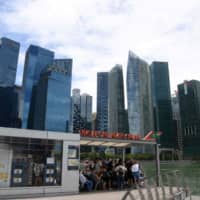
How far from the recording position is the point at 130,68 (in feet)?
419

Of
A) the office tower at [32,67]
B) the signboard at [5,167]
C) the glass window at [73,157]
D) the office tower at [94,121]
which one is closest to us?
the signboard at [5,167]

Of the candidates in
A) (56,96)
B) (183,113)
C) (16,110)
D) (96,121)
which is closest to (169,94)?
(183,113)

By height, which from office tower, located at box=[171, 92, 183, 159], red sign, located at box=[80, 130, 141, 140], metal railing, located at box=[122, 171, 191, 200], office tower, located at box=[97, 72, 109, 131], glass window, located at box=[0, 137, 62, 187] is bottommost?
metal railing, located at box=[122, 171, 191, 200]

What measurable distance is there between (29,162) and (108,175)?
4.36 meters

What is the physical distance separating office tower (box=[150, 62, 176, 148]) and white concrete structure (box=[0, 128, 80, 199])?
88.2 m

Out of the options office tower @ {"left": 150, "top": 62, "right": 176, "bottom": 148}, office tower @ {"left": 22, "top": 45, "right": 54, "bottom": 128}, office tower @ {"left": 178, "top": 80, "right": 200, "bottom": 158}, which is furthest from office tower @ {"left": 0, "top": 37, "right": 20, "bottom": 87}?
office tower @ {"left": 178, "top": 80, "right": 200, "bottom": 158}

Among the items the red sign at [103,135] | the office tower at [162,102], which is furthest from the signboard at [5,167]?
the office tower at [162,102]

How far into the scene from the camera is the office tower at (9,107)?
91225 mm

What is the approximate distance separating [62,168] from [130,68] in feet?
389

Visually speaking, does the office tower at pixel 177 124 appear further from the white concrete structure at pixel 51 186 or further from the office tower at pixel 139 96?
the white concrete structure at pixel 51 186

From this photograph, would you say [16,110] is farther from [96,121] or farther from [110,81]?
[110,81]

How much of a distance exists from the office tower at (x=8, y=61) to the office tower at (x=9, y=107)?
8.61ft

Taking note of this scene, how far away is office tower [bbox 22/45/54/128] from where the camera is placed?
9538 cm

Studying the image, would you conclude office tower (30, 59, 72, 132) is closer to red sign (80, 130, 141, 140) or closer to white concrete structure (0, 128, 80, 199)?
red sign (80, 130, 141, 140)
